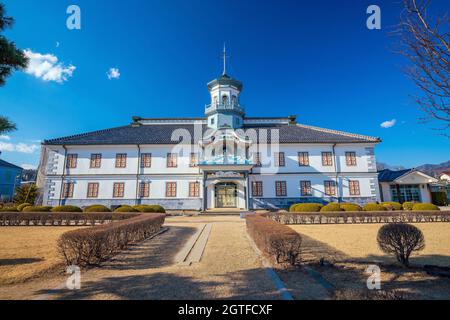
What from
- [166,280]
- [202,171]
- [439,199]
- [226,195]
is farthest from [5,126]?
[439,199]

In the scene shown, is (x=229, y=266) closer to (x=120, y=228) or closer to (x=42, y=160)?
(x=120, y=228)

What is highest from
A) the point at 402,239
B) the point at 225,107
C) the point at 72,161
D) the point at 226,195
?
the point at 225,107

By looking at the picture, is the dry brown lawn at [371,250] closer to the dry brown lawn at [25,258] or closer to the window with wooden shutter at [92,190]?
the dry brown lawn at [25,258]

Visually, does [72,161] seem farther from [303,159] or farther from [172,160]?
[303,159]

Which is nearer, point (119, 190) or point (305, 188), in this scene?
point (305, 188)

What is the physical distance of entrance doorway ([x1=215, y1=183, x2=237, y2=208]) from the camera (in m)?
24.4

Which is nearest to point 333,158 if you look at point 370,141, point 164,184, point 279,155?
point 370,141

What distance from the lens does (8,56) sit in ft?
20.7

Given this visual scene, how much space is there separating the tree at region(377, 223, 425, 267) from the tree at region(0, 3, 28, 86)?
1139cm

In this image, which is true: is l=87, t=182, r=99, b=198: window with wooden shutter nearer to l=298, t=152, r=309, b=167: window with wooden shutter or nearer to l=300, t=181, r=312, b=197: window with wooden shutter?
l=300, t=181, r=312, b=197: window with wooden shutter

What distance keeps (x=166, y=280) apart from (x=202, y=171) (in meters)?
18.1

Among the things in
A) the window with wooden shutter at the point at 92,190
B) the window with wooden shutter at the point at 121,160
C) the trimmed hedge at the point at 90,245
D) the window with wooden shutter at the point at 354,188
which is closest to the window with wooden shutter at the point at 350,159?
the window with wooden shutter at the point at 354,188

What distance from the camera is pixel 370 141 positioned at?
24469 millimetres

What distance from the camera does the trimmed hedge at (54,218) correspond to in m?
14.9
